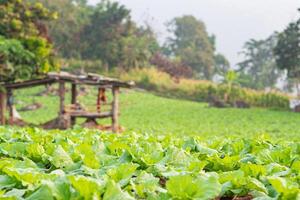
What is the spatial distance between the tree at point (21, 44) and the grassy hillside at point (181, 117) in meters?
3.81

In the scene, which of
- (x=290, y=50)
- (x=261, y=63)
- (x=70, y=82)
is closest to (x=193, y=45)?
(x=261, y=63)

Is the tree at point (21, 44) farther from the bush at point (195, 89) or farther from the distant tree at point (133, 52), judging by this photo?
the distant tree at point (133, 52)

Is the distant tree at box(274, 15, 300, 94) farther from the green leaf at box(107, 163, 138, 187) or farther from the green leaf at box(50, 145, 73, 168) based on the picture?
the green leaf at box(107, 163, 138, 187)

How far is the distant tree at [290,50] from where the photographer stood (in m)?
30.2

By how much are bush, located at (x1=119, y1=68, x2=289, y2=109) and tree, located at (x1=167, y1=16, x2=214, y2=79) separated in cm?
1210

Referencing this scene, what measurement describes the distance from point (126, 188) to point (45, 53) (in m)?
17.1

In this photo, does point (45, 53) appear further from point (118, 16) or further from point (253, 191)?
point (118, 16)

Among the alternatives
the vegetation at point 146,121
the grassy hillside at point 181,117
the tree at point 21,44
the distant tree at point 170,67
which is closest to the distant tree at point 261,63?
the vegetation at point 146,121

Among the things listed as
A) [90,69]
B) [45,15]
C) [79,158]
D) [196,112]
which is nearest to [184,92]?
[90,69]

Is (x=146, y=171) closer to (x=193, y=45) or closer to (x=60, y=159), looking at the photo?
(x=60, y=159)

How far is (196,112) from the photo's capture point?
2728 centimetres

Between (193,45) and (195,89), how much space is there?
17223 mm

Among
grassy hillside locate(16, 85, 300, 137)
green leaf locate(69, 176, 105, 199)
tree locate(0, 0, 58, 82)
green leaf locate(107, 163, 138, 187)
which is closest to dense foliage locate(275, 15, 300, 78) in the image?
grassy hillside locate(16, 85, 300, 137)

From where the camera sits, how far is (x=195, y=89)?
3731 cm
